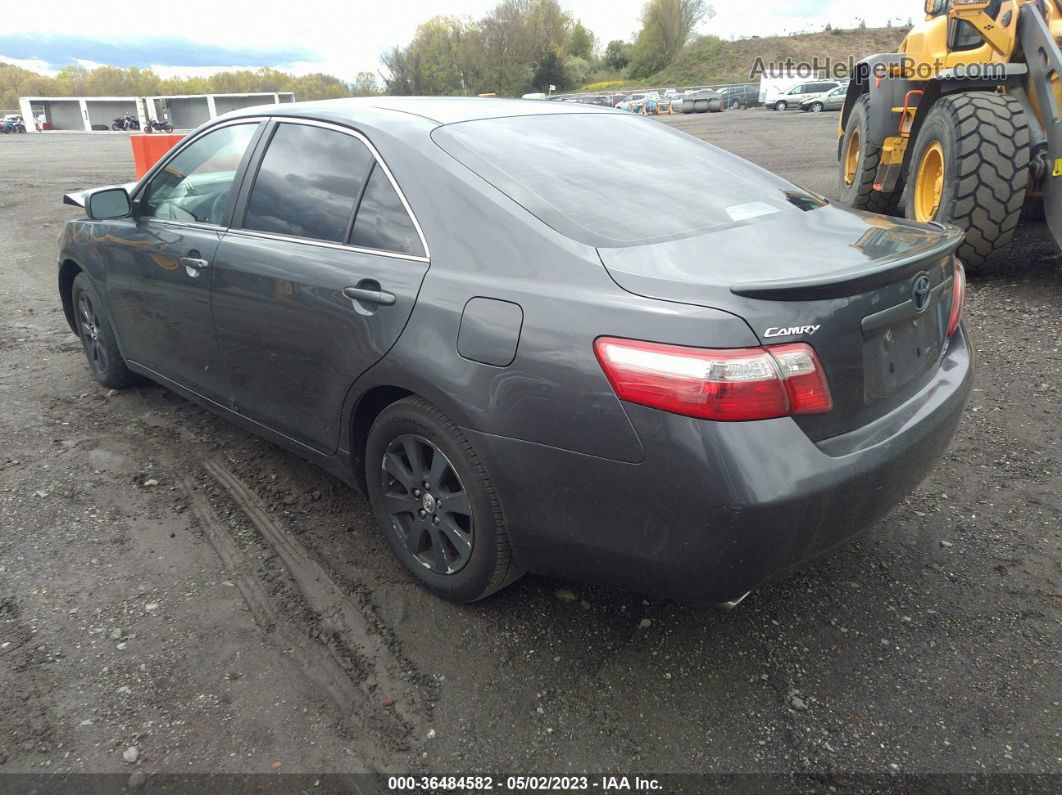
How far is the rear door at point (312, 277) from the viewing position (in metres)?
2.62

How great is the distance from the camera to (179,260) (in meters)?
3.50

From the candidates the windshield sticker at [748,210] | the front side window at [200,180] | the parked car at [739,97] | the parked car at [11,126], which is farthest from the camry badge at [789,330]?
the parked car at [11,126]

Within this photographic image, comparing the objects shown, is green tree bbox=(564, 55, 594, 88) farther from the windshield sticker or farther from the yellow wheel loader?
the windshield sticker

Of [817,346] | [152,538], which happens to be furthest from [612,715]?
[152,538]

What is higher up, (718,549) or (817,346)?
(817,346)

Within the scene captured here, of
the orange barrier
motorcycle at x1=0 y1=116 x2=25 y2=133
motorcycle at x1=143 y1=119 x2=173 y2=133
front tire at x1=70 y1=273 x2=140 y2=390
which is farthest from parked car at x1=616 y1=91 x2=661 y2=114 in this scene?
front tire at x1=70 y1=273 x2=140 y2=390

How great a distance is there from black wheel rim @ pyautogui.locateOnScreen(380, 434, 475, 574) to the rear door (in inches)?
12.5

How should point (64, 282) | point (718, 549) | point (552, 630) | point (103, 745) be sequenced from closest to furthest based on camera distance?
point (718, 549), point (103, 745), point (552, 630), point (64, 282)

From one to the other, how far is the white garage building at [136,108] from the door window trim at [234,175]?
7018cm

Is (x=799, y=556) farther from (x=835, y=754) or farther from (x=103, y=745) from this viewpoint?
(x=103, y=745)

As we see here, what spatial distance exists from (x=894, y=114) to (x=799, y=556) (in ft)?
22.4

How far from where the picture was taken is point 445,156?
262 cm

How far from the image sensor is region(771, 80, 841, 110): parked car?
43.2 m

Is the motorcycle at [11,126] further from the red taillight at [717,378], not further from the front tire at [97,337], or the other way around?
the red taillight at [717,378]
